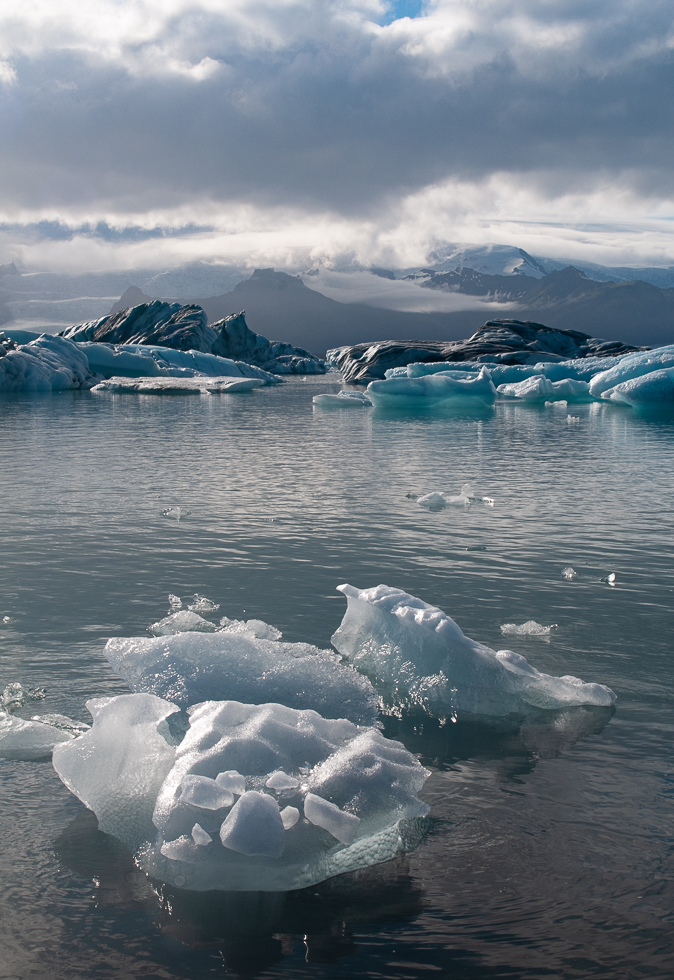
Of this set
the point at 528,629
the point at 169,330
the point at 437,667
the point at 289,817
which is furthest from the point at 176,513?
the point at 169,330

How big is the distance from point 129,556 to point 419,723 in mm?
3808

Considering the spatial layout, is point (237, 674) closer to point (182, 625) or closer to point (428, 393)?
point (182, 625)

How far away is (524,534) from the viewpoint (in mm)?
7797

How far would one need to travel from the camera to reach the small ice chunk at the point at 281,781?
9.42 ft

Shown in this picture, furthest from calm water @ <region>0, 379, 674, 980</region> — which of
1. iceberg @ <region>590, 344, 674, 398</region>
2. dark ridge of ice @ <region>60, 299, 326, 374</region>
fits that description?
dark ridge of ice @ <region>60, 299, 326, 374</region>

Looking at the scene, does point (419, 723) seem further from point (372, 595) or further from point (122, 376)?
point (122, 376)

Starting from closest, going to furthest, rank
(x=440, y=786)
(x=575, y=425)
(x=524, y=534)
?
(x=440, y=786) < (x=524, y=534) < (x=575, y=425)

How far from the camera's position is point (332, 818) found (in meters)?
2.71

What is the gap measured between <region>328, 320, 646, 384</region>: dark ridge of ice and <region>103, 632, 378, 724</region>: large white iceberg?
131 ft

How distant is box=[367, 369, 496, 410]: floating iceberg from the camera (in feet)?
93.9

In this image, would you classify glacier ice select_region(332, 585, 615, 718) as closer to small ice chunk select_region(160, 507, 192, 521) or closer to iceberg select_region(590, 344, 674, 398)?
small ice chunk select_region(160, 507, 192, 521)

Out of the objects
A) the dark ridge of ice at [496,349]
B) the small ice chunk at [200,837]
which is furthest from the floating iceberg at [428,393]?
the small ice chunk at [200,837]

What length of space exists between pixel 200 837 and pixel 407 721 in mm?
1440

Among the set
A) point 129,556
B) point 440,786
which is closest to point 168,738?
point 440,786
